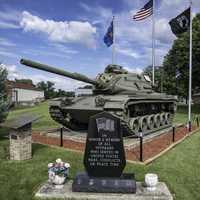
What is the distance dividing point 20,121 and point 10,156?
1.05 metres

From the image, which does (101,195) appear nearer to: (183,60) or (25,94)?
(183,60)

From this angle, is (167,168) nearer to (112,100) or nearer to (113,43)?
(112,100)

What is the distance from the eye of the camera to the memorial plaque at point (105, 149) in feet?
23.5

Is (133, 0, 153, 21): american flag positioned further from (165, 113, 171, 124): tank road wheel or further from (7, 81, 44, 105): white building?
(7, 81, 44, 105): white building

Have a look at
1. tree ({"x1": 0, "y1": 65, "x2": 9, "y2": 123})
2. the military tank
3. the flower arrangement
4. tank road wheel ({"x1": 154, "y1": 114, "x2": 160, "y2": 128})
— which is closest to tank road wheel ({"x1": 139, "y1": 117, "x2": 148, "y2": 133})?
the military tank

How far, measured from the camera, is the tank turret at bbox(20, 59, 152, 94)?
14820 mm

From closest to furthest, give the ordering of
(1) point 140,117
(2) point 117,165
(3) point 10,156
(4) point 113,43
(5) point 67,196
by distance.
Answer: (5) point 67,196
(2) point 117,165
(3) point 10,156
(1) point 140,117
(4) point 113,43

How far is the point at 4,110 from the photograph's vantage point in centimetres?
1375

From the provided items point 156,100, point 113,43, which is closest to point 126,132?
point 156,100

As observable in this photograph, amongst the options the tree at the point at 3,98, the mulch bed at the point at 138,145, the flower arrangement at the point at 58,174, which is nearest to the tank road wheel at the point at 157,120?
the mulch bed at the point at 138,145

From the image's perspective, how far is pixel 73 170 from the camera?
29.3 feet

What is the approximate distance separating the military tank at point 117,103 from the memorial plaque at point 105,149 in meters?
5.42

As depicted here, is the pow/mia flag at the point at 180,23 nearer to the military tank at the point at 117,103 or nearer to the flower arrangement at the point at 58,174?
the military tank at the point at 117,103

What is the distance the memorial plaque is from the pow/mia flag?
13.8 m
